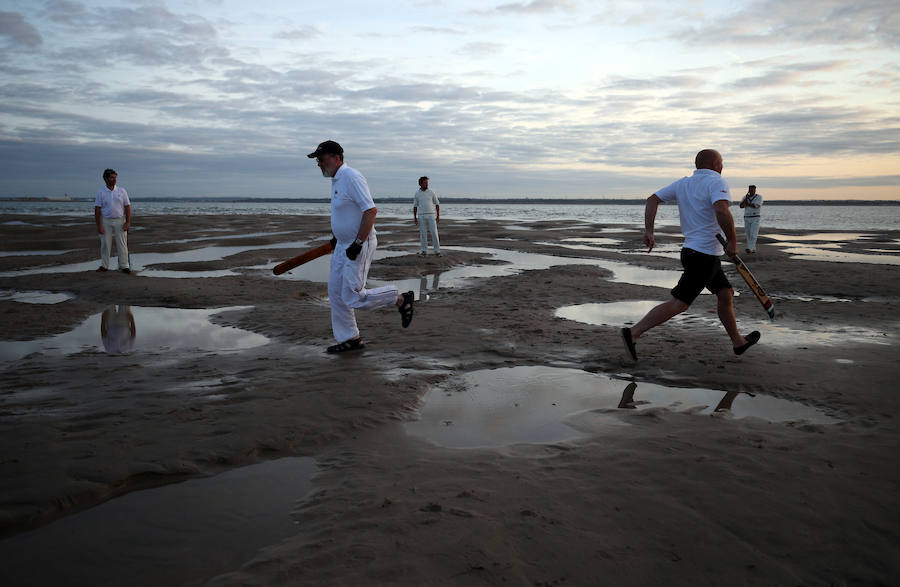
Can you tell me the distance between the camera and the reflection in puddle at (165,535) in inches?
98.6

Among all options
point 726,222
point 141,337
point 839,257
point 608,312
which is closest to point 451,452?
point 726,222

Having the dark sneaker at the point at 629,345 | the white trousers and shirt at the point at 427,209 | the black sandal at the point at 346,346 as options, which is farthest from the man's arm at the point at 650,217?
the white trousers and shirt at the point at 427,209

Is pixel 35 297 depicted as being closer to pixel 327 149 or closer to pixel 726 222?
pixel 327 149

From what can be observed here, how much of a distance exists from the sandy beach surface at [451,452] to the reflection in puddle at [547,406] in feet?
0.09

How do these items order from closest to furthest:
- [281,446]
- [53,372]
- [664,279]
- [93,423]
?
[281,446], [93,423], [53,372], [664,279]

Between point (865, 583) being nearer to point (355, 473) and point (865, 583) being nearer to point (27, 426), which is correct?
point (355, 473)

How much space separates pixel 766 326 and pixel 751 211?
1119cm

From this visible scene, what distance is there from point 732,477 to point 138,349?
20.1ft

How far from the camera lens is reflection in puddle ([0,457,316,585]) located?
250 cm

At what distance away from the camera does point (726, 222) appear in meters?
5.37

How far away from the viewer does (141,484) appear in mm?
3354

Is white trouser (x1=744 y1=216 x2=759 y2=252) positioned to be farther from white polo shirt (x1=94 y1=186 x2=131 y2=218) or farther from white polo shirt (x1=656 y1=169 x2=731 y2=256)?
white polo shirt (x1=94 y1=186 x2=131 y2=218)

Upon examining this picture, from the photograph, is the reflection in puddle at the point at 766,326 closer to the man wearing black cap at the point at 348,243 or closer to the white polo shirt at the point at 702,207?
the white polo shirt at the point at 702,207

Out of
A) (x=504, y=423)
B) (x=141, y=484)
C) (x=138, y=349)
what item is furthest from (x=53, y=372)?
(x=504, y=423)
